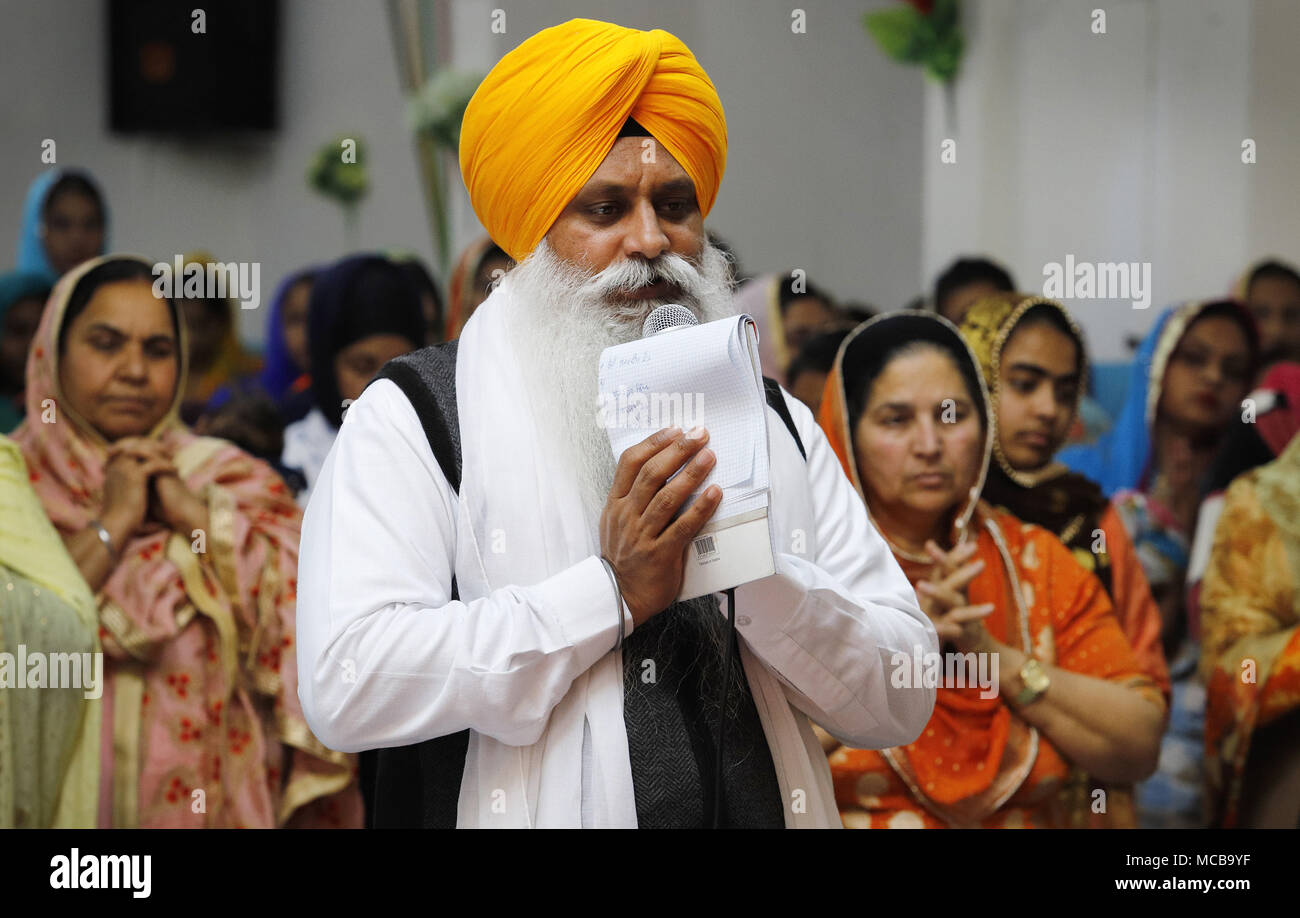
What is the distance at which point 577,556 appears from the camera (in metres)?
1.85

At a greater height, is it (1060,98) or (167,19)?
(167,19)

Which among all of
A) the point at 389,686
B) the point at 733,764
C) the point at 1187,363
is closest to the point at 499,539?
the point at 389,686

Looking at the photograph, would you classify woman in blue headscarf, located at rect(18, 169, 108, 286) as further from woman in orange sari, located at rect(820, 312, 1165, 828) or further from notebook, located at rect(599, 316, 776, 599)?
notebook, located at rect(599, 316, 776, 599)

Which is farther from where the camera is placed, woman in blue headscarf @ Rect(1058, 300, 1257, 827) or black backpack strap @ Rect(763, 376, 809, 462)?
woman in blue headscarf @ Rect(1058, 300, 1257, 827)

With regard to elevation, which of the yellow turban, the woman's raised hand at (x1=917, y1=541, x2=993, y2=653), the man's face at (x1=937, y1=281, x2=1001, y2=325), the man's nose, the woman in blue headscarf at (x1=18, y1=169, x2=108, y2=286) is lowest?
the woman's raised hand at (x1=917, y1=541, x2=993, y2=653)

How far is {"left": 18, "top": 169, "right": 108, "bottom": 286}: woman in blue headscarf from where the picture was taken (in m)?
4.57

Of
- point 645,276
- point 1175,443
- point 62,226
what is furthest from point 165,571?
point 1175,443

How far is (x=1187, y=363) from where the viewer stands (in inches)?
162

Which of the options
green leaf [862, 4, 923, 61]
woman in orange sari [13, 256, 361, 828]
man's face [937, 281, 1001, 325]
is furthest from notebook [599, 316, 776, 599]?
green leaf [862, 4, 923, 61]

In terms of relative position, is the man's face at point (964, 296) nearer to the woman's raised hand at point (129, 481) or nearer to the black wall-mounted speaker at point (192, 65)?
the woman's raised hand at point (129, 481)

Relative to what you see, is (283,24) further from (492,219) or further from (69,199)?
(492,219)

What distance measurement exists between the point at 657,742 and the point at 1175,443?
2.85 meters

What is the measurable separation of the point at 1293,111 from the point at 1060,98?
908mm

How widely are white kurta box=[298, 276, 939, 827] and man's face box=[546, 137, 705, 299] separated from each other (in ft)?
0.59
